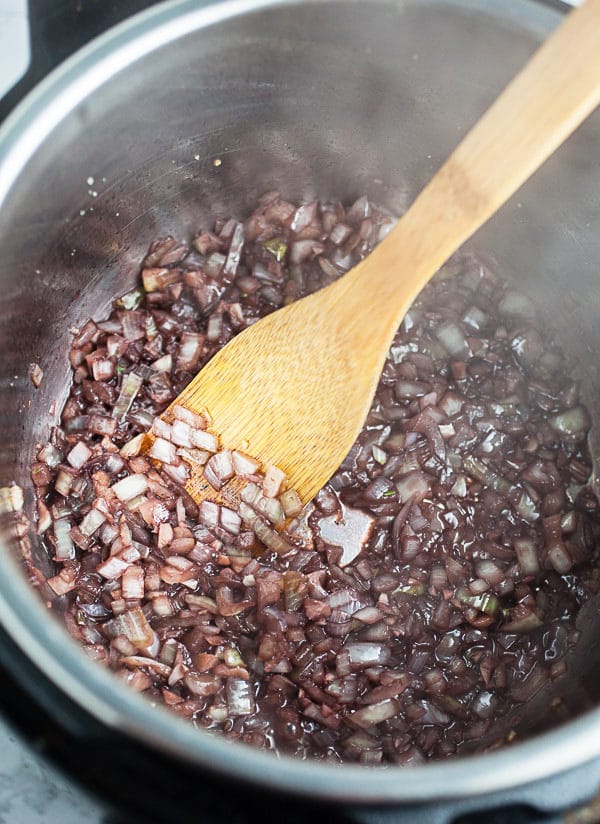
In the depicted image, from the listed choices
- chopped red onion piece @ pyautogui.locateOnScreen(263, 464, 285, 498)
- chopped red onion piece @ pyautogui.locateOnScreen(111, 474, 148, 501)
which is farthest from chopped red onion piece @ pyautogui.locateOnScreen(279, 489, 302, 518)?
→ chopped red onion piece @ pyautogui.locateOnScreen(111, 474, 148, 501)

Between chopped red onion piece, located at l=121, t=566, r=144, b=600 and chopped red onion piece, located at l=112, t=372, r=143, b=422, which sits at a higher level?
chopped red onion piece, located at l=112, t=372, r=143, b=422

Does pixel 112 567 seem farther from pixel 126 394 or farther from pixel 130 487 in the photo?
pixel 126 394

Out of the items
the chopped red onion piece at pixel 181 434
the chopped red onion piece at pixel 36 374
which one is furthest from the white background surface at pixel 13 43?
the chopped red onion piece at pixel 181 434

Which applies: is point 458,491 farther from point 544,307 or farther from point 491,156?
point 491,156

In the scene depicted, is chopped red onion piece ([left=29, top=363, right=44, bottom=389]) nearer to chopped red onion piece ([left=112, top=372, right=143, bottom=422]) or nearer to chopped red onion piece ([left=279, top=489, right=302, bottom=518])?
chopped red onion piece ([left=112, top=372, right=143, bottom=422])

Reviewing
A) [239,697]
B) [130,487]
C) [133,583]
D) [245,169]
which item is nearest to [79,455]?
[130,487]

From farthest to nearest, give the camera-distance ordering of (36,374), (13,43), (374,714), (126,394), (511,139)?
(126,394)
(36,374)
(374,714)
(13,43)
(511,139)

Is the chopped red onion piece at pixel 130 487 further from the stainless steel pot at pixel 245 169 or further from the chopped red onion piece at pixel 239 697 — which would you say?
the chopped red onion piece at pixel 239 697
